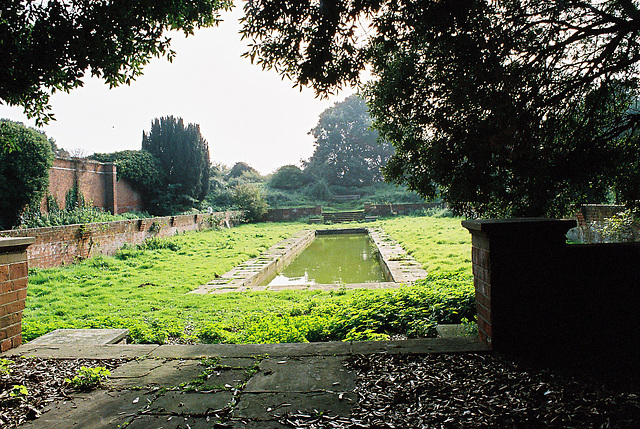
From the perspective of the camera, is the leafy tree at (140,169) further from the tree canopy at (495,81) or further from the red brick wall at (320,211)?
the tree canopy at (495,81)

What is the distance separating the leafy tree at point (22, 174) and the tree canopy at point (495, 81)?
12055 millimetres

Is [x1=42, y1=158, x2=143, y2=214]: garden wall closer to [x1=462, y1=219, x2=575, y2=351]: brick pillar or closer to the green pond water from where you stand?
the green pond water

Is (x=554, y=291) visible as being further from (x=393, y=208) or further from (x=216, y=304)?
(x=393, y=208)

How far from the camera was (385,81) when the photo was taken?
15.0 ft

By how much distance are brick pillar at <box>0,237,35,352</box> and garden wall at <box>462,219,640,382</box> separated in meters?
3.35

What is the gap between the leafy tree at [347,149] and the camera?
131 feet

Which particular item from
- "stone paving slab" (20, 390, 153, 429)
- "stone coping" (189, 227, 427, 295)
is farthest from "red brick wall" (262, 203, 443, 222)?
"stone paving slab" (20, 390, 153, 429)

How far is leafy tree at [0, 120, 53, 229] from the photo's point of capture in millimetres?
11742

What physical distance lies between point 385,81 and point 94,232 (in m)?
8.54

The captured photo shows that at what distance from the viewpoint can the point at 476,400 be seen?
180cm

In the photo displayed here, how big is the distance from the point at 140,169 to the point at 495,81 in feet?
68.8

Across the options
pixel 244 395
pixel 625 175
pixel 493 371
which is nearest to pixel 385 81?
pixel 625 175

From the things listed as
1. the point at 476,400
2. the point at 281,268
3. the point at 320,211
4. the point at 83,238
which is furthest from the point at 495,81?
the point at 320,211

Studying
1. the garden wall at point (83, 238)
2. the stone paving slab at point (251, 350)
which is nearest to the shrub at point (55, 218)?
the garden wall at point (83, 238)
